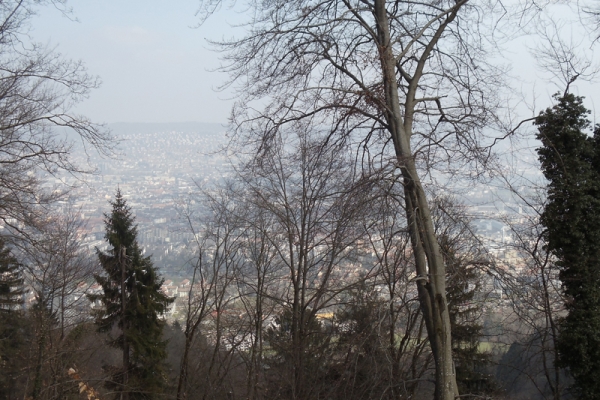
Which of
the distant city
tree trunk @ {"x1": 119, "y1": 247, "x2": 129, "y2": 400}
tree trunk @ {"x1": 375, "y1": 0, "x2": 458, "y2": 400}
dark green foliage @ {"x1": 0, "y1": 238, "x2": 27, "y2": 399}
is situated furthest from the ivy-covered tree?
tree trunk @ {"x1": 375, "y1": 0, "x2": 458, "y2": 400}

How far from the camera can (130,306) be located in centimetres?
1480

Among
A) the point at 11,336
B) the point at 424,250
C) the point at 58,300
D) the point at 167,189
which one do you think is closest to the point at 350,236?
the point at 424,250

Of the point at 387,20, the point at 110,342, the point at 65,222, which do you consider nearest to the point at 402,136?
the point at 387,20

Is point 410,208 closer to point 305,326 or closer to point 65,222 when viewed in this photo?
point 305,326

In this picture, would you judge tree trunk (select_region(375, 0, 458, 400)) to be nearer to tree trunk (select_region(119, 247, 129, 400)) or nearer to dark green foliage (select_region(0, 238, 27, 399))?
tree trunk (select_region(119, 247, 129, 400))

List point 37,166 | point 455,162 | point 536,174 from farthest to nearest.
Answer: point 536,174, point 37,166, point 455,162

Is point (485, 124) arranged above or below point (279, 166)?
below

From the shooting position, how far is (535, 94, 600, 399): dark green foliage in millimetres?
7543

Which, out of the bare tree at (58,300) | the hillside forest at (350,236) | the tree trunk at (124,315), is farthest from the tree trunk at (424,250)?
the tree trunk at (124,315)

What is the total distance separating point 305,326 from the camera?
9.36 metres

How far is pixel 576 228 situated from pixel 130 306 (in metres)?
12.3

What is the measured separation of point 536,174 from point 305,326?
5547 mm

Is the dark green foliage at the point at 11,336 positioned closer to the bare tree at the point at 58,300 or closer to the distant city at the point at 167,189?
the bare tree at the point at 58,300

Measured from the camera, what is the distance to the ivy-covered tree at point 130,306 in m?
14.4
